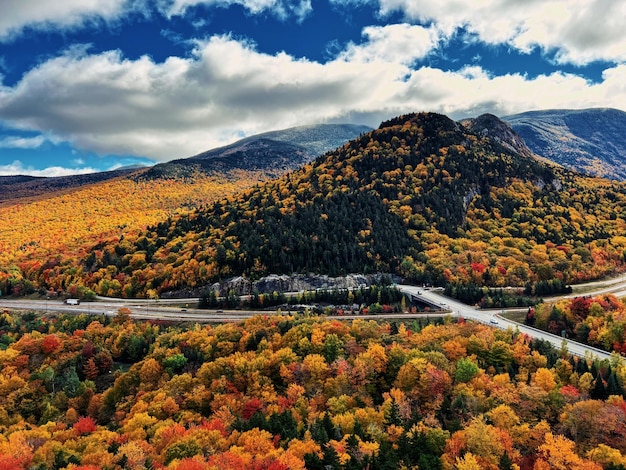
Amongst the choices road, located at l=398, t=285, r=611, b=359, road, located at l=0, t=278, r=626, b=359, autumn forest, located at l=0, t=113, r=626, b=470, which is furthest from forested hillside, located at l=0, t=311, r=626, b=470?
road, located at l=0, t=278, r=626, b=359

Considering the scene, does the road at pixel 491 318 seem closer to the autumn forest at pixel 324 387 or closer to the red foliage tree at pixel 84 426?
the autumn forest at pixel 324 387

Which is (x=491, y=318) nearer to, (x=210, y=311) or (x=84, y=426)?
(x=210, y=311)

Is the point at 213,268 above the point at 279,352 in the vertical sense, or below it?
above

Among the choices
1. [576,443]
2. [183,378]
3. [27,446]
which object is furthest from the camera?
[183,378]

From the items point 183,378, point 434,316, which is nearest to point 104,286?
point 183,378

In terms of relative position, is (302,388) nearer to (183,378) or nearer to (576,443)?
(183,378)

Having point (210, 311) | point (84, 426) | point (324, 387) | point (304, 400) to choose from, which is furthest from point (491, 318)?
point (84, 426)
